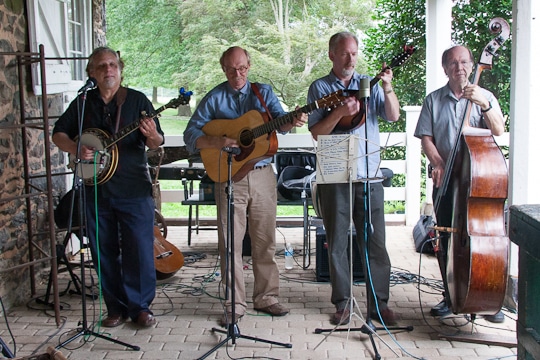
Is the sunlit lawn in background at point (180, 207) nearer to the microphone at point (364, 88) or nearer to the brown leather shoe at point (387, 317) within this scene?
the brown leather shoe at point (387, 317)

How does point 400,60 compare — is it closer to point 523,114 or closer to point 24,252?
point 523,114

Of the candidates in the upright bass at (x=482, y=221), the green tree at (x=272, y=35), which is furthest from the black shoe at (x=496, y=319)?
the green tree at (x=272, y=35)

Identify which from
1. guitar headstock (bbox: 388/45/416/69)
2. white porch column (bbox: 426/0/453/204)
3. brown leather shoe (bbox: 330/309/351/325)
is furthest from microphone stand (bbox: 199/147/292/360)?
white porch column (bbox: 426/0/453/204)

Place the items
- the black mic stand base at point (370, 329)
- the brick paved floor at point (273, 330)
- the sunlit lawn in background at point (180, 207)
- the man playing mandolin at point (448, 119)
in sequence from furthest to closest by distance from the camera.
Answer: the sunlit lawn in background at point (180, 207) → the man playing mandolin at point (448, 119) → the brick paved floor at point (273, 330) → the black mic stand base at point (370, 329)

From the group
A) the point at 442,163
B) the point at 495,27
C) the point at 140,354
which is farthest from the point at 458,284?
the point at 140,354

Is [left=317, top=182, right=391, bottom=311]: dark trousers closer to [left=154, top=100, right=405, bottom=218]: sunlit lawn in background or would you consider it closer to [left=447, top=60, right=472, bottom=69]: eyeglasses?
[left=447, top=60, right=472, bottom=69]: eyeglasses

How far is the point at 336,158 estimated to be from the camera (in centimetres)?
385

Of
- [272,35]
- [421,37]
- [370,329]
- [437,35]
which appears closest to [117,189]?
[370,329]

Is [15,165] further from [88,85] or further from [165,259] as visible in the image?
[88,85]

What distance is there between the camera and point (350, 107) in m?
3.89

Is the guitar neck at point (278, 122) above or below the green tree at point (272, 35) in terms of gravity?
below

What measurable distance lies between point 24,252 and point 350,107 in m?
2.88

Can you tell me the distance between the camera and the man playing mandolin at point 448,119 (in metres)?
4.06

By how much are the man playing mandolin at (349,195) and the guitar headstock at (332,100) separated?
0.69 feet
